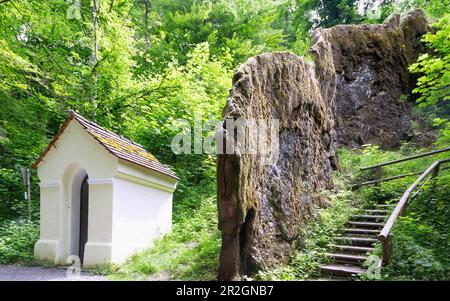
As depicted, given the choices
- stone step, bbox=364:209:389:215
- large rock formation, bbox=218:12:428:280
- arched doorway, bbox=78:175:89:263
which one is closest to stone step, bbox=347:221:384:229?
stone step, bbox=364:209:389:215

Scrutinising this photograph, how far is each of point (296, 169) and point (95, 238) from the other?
4662mm

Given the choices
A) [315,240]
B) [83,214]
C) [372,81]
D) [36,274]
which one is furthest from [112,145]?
[372,81]

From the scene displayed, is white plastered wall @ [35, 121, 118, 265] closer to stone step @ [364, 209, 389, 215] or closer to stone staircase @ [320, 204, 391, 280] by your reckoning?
stone staircase @ [320, 204, 391, 280]

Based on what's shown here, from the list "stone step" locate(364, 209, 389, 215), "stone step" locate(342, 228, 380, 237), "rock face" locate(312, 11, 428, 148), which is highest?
"rock face" locate(312, 11, 428, 148)

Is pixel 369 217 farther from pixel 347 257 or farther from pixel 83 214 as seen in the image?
pixel 83 214

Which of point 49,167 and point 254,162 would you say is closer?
point 254,162

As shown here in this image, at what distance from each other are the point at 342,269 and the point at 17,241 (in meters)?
7.75

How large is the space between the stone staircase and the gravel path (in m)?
4.38

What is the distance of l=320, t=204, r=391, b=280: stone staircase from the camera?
6973mm

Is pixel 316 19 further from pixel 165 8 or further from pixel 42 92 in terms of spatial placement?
pixel 42 92

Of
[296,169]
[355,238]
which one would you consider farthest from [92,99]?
[355,238]

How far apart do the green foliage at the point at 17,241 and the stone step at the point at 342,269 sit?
656 cm

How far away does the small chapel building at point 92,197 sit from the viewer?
7.85 m

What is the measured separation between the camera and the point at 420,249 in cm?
654
